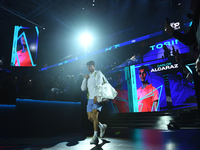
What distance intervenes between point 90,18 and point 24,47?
5220 millimetres

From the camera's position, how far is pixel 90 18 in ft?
34.5

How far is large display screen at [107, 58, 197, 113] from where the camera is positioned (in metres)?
8.94

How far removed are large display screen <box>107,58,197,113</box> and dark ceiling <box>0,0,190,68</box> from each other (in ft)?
9.74

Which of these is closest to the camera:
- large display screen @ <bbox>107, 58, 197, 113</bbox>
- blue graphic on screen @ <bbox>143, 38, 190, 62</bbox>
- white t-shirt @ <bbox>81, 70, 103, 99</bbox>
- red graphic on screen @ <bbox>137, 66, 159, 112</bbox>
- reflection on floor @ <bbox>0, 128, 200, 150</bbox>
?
reflection on floor @ <bbox>0, 128, 200, 150</bbox>

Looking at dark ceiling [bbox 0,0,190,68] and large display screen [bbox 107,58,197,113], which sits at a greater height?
dark ceiling [bbox 0,0,190,68]

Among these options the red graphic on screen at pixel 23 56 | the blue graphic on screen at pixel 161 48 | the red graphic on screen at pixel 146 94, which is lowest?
the red graphic on screen at pixel 146 94

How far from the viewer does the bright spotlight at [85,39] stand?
39.5 feet

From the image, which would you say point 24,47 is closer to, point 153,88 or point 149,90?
point 149,90

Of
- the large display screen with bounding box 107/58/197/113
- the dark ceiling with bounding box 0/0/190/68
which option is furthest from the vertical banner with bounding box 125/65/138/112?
the dark ceiling with bounding box 0/0/190/68

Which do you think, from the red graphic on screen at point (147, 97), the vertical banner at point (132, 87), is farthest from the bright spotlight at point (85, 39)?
the red graphic on screen at point (147, 97)

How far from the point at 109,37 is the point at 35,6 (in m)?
6.50

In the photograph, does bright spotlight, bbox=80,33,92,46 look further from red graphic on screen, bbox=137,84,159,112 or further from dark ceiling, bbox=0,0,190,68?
red graphic on screen, bbox=137,84,159,112

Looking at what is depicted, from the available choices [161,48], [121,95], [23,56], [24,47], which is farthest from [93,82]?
[161,48]

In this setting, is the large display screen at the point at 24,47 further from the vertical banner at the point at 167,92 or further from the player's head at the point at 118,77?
the vertical banner at the point at 167,92
